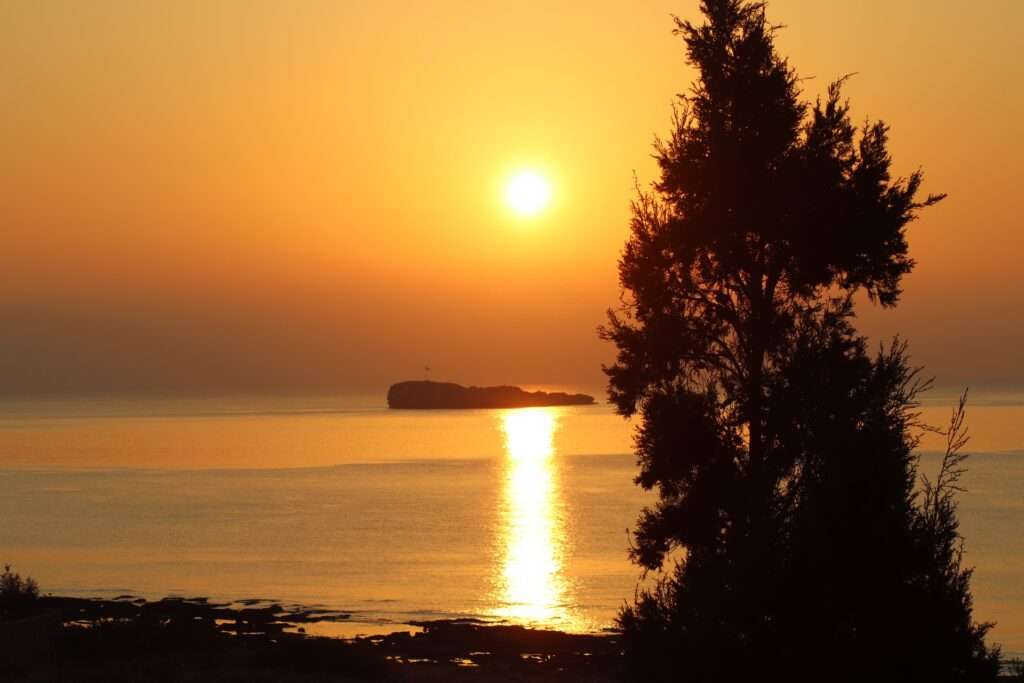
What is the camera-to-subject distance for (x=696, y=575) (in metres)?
18.3

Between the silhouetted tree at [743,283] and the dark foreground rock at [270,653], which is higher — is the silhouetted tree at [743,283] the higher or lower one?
the higher one

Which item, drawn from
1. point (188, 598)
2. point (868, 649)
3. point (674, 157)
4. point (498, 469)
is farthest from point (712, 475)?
point (498, 469)

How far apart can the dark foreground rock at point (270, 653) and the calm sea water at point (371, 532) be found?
489cm

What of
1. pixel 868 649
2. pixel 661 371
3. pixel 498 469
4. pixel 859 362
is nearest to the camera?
pixel 868 649

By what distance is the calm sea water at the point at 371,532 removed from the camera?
50031 mm

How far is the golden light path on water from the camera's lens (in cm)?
4688

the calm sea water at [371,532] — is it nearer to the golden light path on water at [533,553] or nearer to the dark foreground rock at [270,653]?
the golden light path on water at [533,553]

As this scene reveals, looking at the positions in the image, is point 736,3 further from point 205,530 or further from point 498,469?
point 498,469

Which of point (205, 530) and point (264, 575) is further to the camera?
point (205, 530)

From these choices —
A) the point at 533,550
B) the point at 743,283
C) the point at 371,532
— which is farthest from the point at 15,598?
the point at 371,532

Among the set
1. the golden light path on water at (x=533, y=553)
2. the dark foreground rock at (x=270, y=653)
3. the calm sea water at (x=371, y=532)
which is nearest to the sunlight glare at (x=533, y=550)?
the golden light path on water at (x=533, y=553)

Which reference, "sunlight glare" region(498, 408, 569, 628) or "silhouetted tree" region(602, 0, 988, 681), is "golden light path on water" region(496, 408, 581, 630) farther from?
"silhouetted tree" region(602, 0, 988, 681)

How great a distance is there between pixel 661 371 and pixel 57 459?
129m

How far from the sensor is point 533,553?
215 ft
